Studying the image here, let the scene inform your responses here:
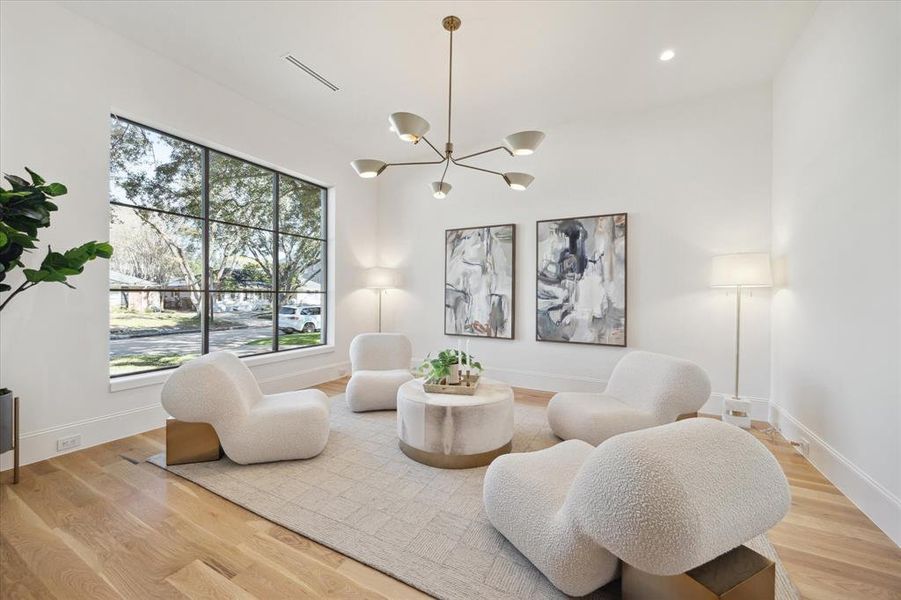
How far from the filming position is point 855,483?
2.21m

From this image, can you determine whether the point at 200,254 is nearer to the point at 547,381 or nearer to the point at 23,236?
the point at 23,236

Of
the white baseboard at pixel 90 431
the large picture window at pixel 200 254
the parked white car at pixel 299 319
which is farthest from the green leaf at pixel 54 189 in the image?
the parked white car at pixel 299 319

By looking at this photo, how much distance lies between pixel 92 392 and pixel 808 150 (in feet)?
19.6

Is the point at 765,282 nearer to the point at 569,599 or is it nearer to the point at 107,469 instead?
the point at 569,599

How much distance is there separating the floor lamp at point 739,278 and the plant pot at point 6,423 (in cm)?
535

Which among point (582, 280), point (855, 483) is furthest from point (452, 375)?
point (855, 483)

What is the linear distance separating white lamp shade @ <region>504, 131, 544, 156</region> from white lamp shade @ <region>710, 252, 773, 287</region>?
2.24m

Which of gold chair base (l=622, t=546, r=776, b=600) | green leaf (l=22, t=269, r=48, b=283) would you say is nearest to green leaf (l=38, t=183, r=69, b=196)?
green leaf (l=22, t=269, r=48, b=283)

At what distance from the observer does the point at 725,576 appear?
120 cm

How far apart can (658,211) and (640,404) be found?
2.32 metres

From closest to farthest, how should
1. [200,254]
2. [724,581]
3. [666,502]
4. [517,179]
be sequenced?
[666,502] < [724,581] < [517,179] < [200,254]

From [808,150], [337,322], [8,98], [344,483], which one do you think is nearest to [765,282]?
[808,150]

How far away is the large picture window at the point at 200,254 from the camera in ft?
10.8

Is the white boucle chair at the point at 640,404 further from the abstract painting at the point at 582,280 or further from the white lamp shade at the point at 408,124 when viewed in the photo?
the white lamp shade at the point at 408,124
